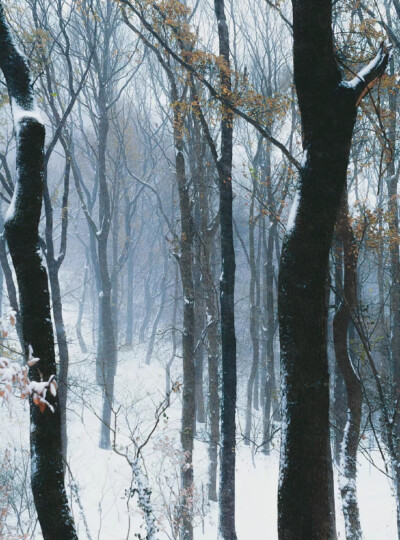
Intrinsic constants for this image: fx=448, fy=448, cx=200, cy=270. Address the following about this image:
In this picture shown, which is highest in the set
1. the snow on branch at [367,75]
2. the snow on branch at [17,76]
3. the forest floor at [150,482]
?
the snow on branch at [17,76]

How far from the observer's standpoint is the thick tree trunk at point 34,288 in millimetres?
3367

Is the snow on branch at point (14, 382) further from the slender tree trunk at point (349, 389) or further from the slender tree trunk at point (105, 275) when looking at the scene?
the slender tree trunk at point (105, 275)

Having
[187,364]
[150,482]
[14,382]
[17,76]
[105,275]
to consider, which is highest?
[105,275]

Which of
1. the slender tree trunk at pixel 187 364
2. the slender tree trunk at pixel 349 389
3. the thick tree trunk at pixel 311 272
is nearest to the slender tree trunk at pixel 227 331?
the slender tree trunk at pixel 187 364

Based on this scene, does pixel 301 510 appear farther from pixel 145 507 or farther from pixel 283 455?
pixel 145 507

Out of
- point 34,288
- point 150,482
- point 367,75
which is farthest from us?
point 150,482

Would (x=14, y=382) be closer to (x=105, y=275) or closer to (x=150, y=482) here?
(x=150, y=482)

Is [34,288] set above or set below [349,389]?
above

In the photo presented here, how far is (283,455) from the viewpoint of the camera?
3.29m

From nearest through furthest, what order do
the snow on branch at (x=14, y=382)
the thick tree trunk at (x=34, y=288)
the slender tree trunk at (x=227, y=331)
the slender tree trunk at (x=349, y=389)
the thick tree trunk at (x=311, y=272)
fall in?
the snow on branch at (x=14, y=382) < the thick tree trunk at (x=311, y=272) < the thick tree trunk at (x=34, y=288) < the slender tree trunk at (x=349, y=389) < the slender tree trunk at (x=227, y=331)

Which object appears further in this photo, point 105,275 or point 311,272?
point 105,275

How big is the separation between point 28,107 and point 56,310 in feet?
21.2

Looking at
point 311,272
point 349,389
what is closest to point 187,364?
point 349,389

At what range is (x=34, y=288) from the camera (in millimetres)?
3680
